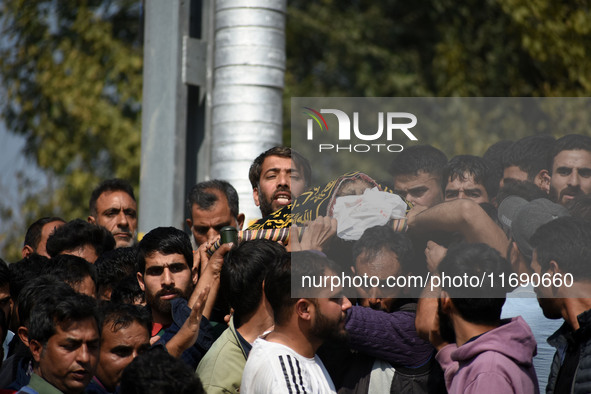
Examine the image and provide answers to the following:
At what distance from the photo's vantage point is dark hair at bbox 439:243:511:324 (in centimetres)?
396

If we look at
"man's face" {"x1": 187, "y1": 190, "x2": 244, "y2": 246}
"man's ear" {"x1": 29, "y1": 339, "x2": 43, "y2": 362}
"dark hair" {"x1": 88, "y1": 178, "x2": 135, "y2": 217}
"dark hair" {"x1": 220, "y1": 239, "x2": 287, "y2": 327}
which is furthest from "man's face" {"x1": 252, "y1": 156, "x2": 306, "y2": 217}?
"man's ear" {"x1": 29, "y1": 339, "x2": 43, "y2": 362}

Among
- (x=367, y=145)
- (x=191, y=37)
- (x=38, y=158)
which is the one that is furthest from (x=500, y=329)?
(x=38, y=158)

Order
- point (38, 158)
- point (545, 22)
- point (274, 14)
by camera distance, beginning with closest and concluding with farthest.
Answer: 1. point (274, 14)
2. point (545, 22)
3. point (38, 158)

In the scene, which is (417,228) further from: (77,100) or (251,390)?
(77,100)

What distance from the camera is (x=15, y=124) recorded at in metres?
14.1

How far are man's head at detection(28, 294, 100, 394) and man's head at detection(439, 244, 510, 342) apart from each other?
52.7 inches

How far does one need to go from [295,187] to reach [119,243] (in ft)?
7.96

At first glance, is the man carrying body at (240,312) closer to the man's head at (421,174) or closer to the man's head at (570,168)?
the man's head at (421,174)

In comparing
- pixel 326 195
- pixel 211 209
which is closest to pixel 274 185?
pixel 211 209

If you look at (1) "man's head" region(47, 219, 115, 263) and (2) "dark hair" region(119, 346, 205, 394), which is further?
(1) "man's head" region(47, 219, 115, 263)

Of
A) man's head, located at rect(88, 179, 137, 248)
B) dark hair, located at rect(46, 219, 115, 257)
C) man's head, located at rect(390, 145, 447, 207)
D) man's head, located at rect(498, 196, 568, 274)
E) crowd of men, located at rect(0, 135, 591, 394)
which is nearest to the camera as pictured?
crowd of men, located at rect(0, 135, 591, 394)

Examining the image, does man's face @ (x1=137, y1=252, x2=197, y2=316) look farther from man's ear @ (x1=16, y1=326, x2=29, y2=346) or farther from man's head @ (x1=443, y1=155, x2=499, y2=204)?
man's head @ (x1=443, y1=155, x2=499, y2=204)

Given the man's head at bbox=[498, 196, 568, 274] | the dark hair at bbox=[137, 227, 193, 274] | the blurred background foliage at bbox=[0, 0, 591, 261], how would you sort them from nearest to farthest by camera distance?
the man's head at bbox=[498, 196, 568, 274] → the dark hair at bbox=[137, 227, 193, 274] → the blurred background foliage at bbox=[0, 0, 591, 261]

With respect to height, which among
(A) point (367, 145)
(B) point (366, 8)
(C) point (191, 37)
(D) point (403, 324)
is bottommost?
(D) point (403, 324)
